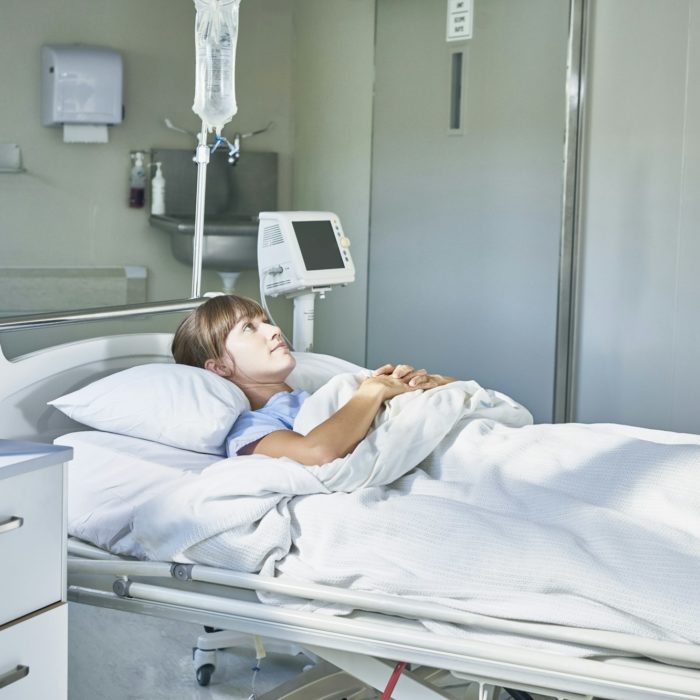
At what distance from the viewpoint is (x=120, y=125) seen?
13.5 ft

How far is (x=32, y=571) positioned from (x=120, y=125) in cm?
306

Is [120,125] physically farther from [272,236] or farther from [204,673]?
[204,673]

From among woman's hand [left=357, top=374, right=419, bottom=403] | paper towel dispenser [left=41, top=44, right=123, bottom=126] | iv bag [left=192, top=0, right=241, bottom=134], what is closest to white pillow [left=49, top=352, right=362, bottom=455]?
woman's hand [left=357, top=374, right=419, bottom=403]

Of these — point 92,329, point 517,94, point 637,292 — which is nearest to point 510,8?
point 517,94

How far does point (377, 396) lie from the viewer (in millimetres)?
1815

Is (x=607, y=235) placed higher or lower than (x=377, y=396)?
higher

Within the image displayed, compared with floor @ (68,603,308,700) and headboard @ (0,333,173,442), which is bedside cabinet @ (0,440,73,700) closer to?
headboard @ (0,333,173,442)

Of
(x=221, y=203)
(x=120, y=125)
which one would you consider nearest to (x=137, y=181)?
(x=120, y=125)

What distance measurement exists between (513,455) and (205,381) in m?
0.58

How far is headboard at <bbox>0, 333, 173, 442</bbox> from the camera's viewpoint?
1.87 m

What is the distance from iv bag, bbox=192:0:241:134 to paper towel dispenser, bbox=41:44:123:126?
178cm

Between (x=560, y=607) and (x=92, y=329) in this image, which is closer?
(x=560, y=607)

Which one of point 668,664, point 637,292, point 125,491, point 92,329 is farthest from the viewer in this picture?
point 92,329

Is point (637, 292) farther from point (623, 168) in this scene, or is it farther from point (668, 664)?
point (668, 664)
